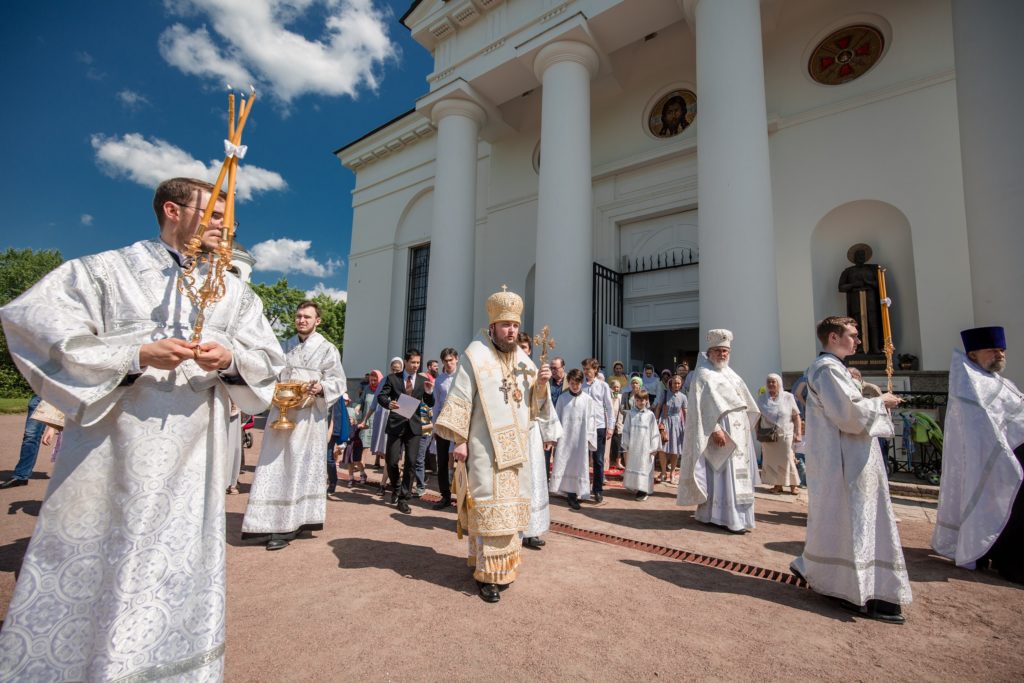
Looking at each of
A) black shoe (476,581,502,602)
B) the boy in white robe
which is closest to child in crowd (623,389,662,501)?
the boy in white robe

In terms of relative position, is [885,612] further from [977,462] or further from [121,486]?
[121,486]

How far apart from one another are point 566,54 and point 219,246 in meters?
12.3

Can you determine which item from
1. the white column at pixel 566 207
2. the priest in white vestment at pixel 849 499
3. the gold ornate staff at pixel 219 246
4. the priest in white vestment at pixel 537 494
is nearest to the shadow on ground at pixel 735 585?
the priest in white vestment at pixel 849 499

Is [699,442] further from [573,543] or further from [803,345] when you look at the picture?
[803,345]

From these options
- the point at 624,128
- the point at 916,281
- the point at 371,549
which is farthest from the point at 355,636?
the point at 624,128

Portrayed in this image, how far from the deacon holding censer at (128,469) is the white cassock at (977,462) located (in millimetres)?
5488

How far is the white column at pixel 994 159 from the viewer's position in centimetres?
647

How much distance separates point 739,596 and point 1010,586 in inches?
92.3

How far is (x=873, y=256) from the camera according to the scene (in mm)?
10750

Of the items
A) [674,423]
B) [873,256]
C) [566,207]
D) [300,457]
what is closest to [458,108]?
[566,207]

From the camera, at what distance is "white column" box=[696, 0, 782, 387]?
8602mm

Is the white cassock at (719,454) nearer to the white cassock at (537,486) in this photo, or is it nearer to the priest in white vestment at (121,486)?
the white cassock at (537,486)

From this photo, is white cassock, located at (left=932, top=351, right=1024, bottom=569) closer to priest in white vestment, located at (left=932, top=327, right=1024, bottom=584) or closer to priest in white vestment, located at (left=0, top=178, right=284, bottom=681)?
priest in white vestment, located at (left=932, top=327, right=1024, bottom=584)

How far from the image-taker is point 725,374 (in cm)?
573
